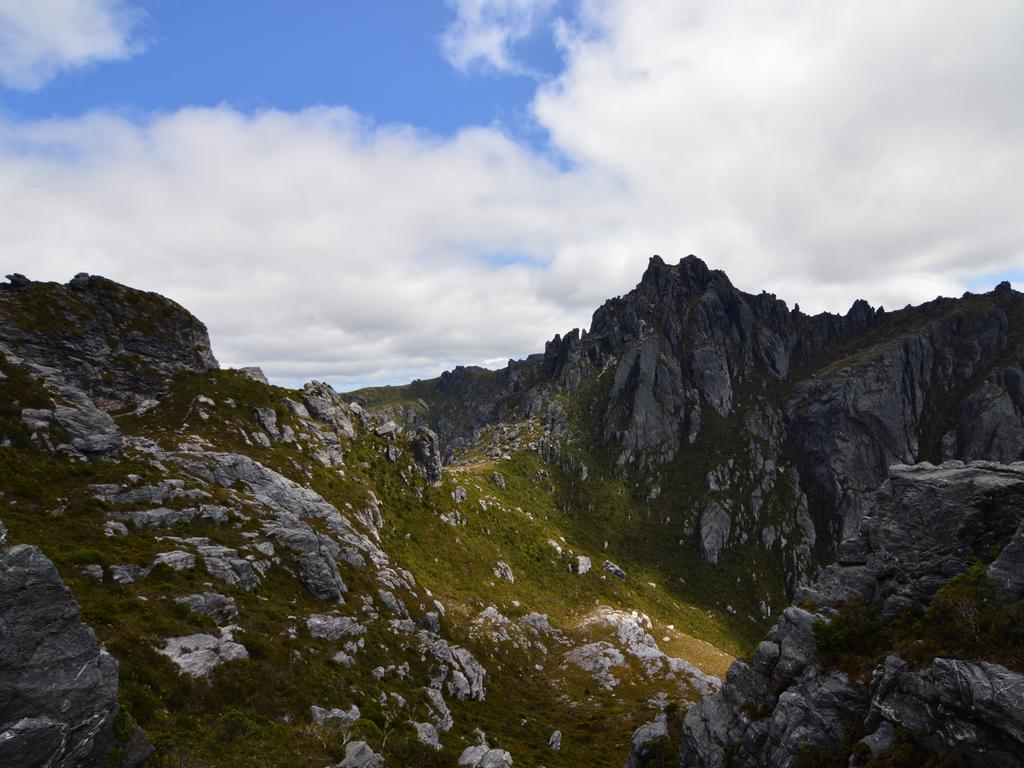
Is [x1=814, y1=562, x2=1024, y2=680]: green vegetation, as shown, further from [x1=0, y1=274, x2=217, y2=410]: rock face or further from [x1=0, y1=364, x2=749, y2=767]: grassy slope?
[x1=0, y1=274, x2=217, y2=410]: rock face

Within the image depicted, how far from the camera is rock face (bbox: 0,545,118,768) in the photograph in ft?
59.4

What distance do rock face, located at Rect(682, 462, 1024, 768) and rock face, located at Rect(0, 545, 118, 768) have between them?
132 feet

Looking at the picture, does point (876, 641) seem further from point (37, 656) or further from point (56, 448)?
point (56, 448)

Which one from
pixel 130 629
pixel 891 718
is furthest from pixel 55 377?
pixel 891 718

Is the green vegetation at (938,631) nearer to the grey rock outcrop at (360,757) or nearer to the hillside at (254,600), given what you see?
the hillside at (254,600)

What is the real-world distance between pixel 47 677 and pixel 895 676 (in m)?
44.9

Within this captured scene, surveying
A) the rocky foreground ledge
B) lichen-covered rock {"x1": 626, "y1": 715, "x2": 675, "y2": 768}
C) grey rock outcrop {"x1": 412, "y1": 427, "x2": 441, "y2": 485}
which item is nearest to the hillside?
the rocky foreground ledge

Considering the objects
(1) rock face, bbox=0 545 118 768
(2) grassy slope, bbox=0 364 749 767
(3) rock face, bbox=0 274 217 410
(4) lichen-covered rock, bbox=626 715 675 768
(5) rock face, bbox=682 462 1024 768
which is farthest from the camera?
(3) rock face, bbox=0 274 217 410

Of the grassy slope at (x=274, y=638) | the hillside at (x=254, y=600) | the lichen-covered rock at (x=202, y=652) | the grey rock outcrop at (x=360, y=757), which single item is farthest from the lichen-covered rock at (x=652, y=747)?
the lichen-covered rock at (x=202, y=652)

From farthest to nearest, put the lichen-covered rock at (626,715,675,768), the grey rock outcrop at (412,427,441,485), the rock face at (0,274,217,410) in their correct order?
the grey rock outcrop at (412,427,441,485), the rock face at (0,274,217,410), the lichen-covered rock at (626,715,675,768)

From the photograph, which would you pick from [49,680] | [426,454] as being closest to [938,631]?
[49,680]

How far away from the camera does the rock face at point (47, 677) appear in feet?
59.4

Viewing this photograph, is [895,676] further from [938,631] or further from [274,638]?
[274,638]

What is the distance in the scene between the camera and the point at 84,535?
39812mm
